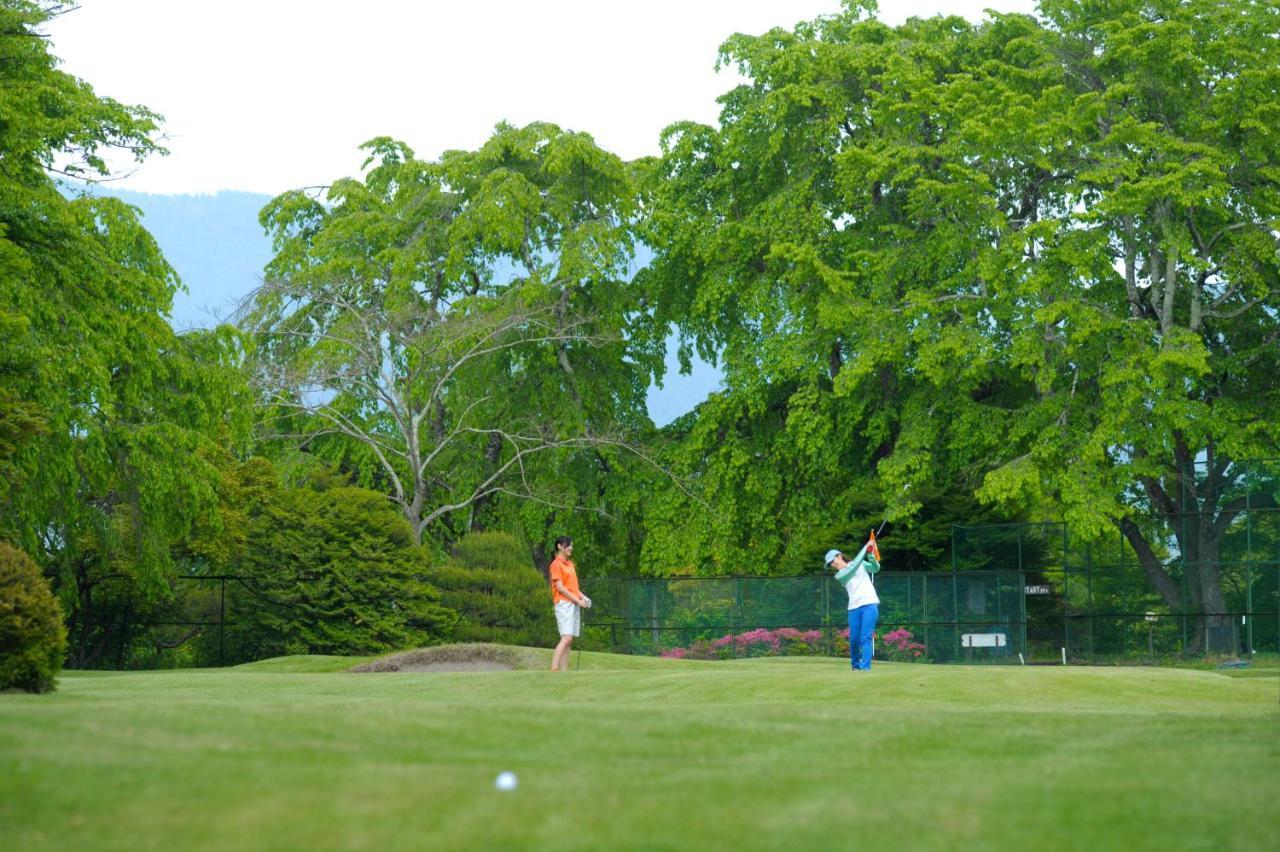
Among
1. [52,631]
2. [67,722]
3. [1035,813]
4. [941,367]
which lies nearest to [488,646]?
[52,631]

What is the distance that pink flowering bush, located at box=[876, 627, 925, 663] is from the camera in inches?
1331

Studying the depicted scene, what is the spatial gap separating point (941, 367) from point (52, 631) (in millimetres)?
23826

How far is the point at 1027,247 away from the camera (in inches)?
1388

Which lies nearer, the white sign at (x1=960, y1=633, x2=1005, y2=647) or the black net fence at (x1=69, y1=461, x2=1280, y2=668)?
the black net fence at (x1=69, y1=461, x2=1280, y2=668)

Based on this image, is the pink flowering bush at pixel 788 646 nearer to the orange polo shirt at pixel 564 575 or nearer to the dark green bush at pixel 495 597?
the dark green bush at pixel 495 597

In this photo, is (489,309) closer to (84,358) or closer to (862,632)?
(84,358)

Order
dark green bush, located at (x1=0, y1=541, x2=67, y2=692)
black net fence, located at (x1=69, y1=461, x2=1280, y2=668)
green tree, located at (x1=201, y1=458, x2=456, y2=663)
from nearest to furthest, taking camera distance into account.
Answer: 1. dark green bush, located at (x1=0, y1=541, x2=67, y2=692)
2. green tree, located at (x1=201, y1=458, x2=456, y2=663)
3. black net fence, located at (x1=69, y1=461, x2=1280, y2=668)

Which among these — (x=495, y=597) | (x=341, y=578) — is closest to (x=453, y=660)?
(x=341, y=578)

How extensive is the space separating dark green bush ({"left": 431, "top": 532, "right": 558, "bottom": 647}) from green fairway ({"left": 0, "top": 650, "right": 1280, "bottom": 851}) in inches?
706

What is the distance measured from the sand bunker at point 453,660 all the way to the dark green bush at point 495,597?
507 cm

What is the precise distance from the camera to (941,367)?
34.7m

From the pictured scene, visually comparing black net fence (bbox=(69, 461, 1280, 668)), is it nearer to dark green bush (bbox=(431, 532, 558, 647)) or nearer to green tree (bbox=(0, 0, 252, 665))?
dark green bush (bbox=(431, 532, 558, 647))

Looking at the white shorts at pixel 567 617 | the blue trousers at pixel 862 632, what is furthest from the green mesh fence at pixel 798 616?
the white shorts at pixel 567 617

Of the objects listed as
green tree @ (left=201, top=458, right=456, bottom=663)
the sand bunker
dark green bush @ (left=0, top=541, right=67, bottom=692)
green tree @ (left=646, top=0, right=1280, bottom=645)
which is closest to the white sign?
green tree @ (left=646, top=0, right=1280, bottom=645)
